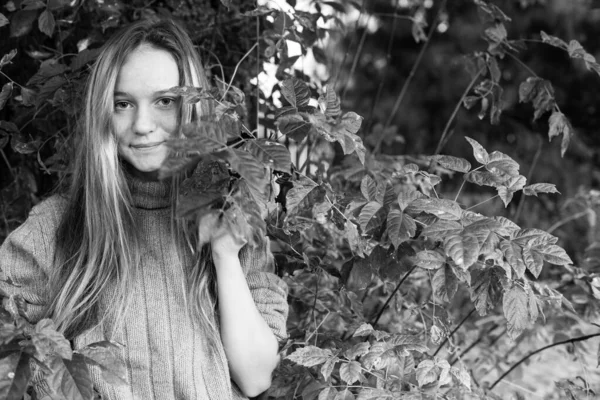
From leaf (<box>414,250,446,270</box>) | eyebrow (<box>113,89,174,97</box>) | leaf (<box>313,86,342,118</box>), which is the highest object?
leaf (<box>313,86,342,118</box>)

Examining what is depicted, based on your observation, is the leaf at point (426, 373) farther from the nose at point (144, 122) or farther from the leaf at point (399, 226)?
the nose at point (144, 122)

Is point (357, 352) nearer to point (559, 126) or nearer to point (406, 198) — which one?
point (406, 198)

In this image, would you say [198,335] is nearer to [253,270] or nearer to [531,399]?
[253,270]

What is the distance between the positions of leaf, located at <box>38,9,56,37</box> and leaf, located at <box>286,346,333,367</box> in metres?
0.98

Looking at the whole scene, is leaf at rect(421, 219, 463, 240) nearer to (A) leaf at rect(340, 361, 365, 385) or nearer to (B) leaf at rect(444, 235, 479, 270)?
(B) leaf at rect(444, 235, 479, 270)

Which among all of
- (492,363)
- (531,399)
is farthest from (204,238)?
(531,399)

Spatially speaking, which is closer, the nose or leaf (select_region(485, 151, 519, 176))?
leaf (select_region(485, 151, 519, 176))

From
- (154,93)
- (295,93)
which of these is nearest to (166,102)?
(154,93)

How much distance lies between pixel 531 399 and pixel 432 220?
1.91 metres

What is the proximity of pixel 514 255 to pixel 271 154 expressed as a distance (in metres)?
0.48

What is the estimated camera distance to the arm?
4.82ft

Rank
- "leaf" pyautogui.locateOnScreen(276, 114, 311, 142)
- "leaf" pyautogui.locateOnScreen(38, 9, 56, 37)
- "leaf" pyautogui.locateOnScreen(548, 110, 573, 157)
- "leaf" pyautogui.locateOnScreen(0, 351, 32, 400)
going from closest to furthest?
"leaf" pyautogui.locateOnScreen(0, 351, 32, 400), "leaf" pyautogui.locateOnScreen(276, 114, 311, 142), "leaf" pyautogui.locateOnScreen(38, 9, 56, 37), "leaf" pyautogui.locateOnScreen(548, 110, 573, 157)

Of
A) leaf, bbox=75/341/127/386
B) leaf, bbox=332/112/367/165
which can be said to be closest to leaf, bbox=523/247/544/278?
leaf, bbox=332/112/367/165

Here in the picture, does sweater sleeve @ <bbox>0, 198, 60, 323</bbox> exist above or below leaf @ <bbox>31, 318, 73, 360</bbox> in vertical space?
below
